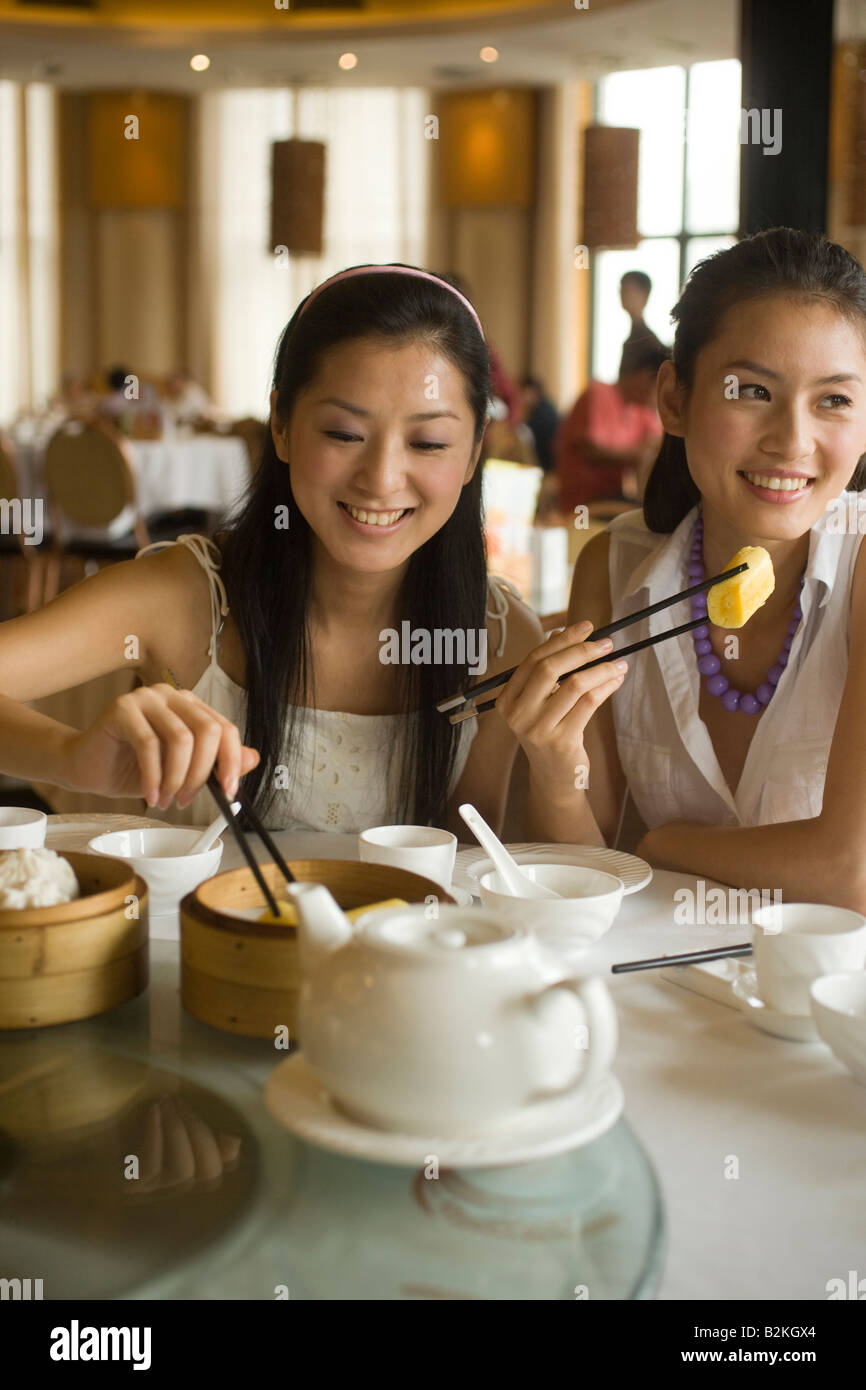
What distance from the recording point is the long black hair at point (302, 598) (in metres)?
1.87

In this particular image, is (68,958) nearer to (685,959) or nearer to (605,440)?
(685,959)

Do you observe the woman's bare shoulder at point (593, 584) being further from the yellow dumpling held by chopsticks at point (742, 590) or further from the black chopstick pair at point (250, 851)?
the black chopstick pair at point (250, 851)

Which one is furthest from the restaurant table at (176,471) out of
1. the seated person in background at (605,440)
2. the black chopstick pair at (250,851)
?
the black chopstick pair at (250,851)

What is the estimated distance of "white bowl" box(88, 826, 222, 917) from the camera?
1.30m

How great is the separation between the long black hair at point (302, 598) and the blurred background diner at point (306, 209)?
3.90 m

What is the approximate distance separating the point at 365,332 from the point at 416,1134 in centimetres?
119

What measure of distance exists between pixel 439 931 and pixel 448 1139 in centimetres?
12

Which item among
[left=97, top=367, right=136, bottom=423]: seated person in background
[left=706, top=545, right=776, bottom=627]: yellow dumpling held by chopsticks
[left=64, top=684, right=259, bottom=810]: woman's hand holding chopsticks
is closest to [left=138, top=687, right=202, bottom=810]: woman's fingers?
[left=64, top=684, right=259, bottom=810]: woman's hand holding chopsticks

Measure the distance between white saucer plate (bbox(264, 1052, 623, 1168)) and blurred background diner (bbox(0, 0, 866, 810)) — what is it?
5.08 meters

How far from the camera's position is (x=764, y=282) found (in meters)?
1.68

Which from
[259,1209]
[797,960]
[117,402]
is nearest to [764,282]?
[797,960]

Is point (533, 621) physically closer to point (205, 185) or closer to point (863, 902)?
point (863, 902)

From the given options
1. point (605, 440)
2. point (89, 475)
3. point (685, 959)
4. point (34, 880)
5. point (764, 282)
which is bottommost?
point (685, 959)
